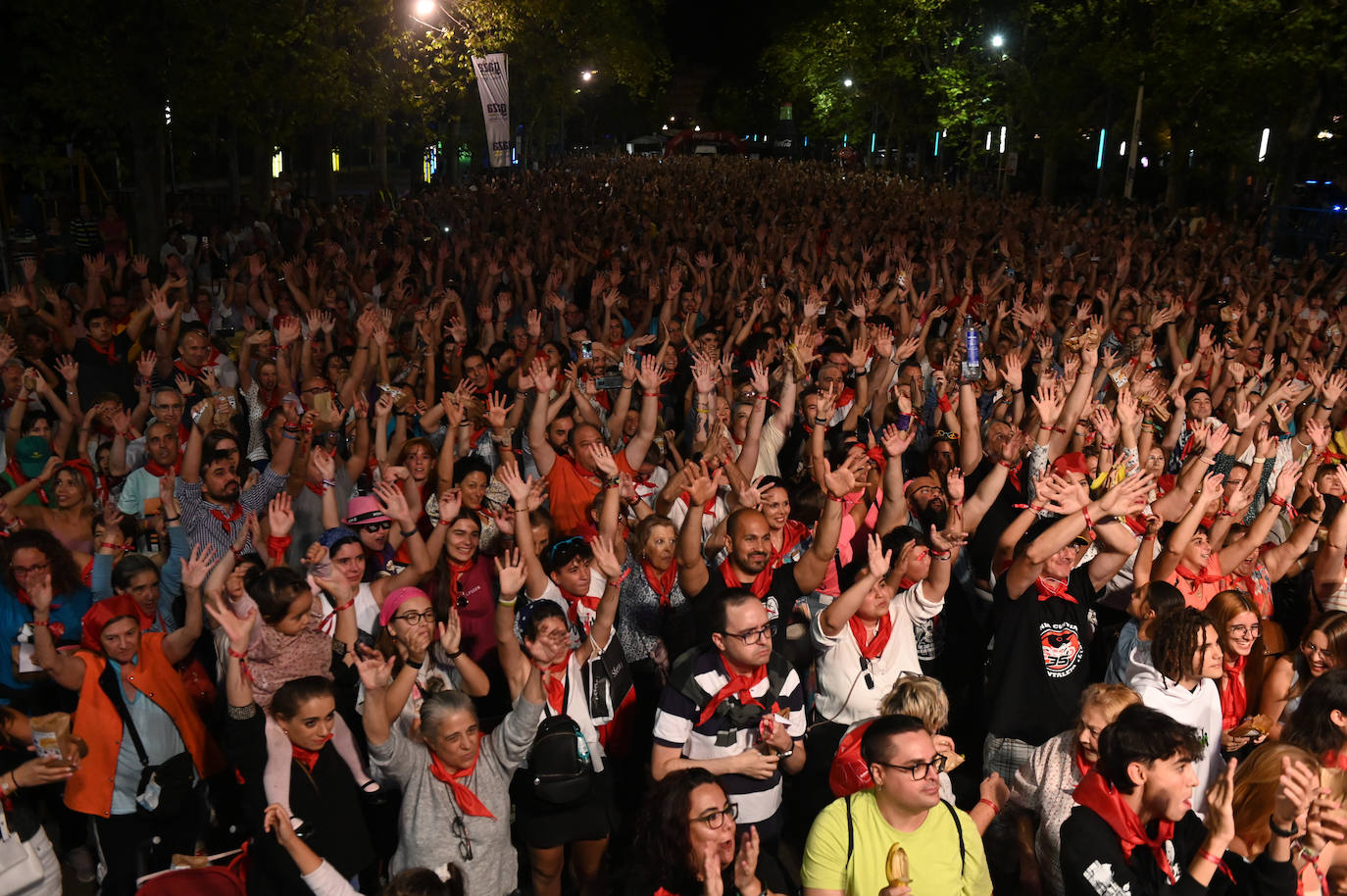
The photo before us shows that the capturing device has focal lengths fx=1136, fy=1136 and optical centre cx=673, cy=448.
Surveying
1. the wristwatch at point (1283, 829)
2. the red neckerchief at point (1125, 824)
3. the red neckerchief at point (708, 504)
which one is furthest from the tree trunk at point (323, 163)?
the wristwatch at point (1283, 829)

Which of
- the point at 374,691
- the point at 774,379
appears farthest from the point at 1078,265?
the point at 374,691

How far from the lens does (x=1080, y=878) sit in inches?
138

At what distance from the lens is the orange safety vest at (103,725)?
4.30 m

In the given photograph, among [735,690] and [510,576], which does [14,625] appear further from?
[735,690]

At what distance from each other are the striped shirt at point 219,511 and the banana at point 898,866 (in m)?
3.67

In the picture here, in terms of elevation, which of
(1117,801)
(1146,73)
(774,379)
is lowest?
(1117,801)

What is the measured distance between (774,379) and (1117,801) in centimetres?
530

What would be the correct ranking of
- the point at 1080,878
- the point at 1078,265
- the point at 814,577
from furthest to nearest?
the point at 1078,265 → the point at 814,577 → the point at 1080,878

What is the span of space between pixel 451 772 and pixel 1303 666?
364 cm

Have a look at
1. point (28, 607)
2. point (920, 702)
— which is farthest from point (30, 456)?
point (920, 702)

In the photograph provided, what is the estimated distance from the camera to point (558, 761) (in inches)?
160

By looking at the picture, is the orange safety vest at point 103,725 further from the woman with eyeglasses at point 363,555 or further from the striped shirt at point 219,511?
the striped shirt at point 219,511

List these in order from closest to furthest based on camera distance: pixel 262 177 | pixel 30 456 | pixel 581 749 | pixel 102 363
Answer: pixel 581 749, pixel 30 456, pixel 102 363, pixel 262 177

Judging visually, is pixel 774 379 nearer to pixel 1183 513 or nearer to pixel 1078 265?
pixel 1183 513
